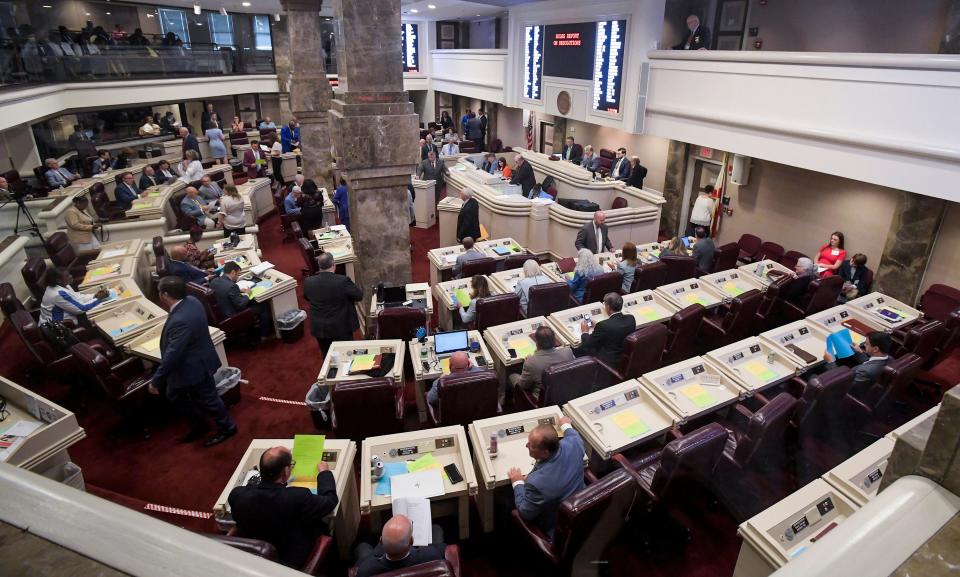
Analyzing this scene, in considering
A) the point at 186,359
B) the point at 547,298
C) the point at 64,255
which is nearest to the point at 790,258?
the point at 547,298

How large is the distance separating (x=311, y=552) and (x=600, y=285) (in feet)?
15.3

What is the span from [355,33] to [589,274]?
4.11 meters

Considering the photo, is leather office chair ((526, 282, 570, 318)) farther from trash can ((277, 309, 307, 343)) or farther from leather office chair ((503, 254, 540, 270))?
trash can ((277, 309, 307, 343))

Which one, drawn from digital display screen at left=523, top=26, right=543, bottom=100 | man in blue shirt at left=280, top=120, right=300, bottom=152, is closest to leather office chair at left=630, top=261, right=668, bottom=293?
digital display screen at left=523, top=26, right=543, bottom=100

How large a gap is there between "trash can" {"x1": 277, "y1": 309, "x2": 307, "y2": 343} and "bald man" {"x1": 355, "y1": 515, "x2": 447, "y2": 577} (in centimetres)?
468

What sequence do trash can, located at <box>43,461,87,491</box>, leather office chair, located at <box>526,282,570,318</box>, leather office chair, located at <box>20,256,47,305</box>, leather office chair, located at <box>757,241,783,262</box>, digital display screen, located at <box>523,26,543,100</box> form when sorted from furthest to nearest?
digital display screen, located at <box>523,26,543,100</box>, leather office chair, located at <box>757,241,783,262</box>, leather office chair, located at <box>20,256,47,305</box>, leather office chair, located at <box>526,282,570,318</box>, trash can, located at <box>43,461,87,491</box>

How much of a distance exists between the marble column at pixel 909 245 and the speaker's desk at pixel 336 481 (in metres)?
7.84

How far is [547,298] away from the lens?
6.44 m

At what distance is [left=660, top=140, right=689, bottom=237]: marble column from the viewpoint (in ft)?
36.1

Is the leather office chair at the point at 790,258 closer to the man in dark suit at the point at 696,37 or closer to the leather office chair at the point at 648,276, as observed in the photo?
the leather office chair at the point at 648,276

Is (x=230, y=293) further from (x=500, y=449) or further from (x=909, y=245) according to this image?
(x=909, y=245)

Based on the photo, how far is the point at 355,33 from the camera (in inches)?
246

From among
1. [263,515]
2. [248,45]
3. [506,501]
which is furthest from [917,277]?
[248,45]

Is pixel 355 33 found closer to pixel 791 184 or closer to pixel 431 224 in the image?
pixel 431 224
